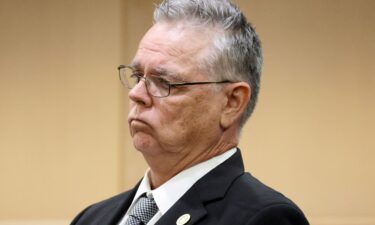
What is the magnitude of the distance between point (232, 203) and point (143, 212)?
0.65 ft

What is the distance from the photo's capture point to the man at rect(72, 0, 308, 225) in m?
1.27

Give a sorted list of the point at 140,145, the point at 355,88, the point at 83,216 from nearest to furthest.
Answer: the point at 140,145
the point at 83,216
the point at 355,88

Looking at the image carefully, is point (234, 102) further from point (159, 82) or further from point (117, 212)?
point (117, 212)

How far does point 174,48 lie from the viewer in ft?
4.25

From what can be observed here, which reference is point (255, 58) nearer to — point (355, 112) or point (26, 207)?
point (355, 112)

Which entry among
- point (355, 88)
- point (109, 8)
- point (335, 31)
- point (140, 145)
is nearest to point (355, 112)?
point (355, 88)

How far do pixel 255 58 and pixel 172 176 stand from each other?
30 cm

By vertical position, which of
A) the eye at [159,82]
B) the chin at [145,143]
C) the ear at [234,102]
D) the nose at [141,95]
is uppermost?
the eye at [159,82]

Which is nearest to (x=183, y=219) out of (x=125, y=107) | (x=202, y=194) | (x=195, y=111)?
(x=202, y=194)

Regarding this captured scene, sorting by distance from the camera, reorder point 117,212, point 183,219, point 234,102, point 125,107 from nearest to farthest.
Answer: point 183,219, point 234,102, point 117,212, point 125,107

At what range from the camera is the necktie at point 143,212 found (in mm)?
1326

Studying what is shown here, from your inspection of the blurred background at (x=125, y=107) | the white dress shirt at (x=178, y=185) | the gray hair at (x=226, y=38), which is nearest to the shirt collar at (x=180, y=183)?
the white dress shirt at (x=178, y=185)

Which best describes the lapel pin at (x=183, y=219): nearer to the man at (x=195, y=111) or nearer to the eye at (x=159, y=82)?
the man at (x=195, y=111)

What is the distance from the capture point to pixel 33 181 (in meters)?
2.66
